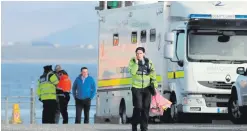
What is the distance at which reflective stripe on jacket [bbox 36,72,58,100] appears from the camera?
107ft

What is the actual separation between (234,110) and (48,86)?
16.7 ft

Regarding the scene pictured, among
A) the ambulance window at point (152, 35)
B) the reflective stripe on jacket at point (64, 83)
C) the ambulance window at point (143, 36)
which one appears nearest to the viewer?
the ambulance window at point (152, 35)

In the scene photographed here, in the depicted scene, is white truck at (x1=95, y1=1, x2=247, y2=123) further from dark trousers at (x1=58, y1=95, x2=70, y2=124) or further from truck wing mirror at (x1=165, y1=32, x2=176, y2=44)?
dark trousers at (x1=58, y1=95, x2=70, y2=124)

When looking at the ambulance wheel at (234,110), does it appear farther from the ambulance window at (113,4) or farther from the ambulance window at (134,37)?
Answer: the ambulance window at (113,4)

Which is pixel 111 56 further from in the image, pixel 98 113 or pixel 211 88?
pixel 211 88

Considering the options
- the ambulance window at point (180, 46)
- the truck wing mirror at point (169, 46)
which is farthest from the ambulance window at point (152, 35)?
the truck wing mirror at point (169, 46)

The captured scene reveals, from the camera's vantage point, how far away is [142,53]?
24.8 metres

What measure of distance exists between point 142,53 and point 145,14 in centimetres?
757

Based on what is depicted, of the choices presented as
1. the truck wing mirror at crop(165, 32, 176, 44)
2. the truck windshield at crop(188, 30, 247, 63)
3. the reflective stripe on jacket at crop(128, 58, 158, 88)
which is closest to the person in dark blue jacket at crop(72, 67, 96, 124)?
the truck wing mirror at crop(165, 32, 176, 44)

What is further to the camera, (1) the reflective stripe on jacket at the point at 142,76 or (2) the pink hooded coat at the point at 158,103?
(2) the pink hooded coat at the point at 158,103

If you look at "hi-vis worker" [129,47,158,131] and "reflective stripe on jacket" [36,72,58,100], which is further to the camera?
"reflective stripe on jacket" [36,72,58,100]

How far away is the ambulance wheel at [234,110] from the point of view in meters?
30.1

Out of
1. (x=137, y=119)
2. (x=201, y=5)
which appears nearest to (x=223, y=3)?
(x=201, y=5)

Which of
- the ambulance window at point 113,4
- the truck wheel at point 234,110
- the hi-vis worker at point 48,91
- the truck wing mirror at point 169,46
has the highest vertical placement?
the ambulance window at point 113,4
